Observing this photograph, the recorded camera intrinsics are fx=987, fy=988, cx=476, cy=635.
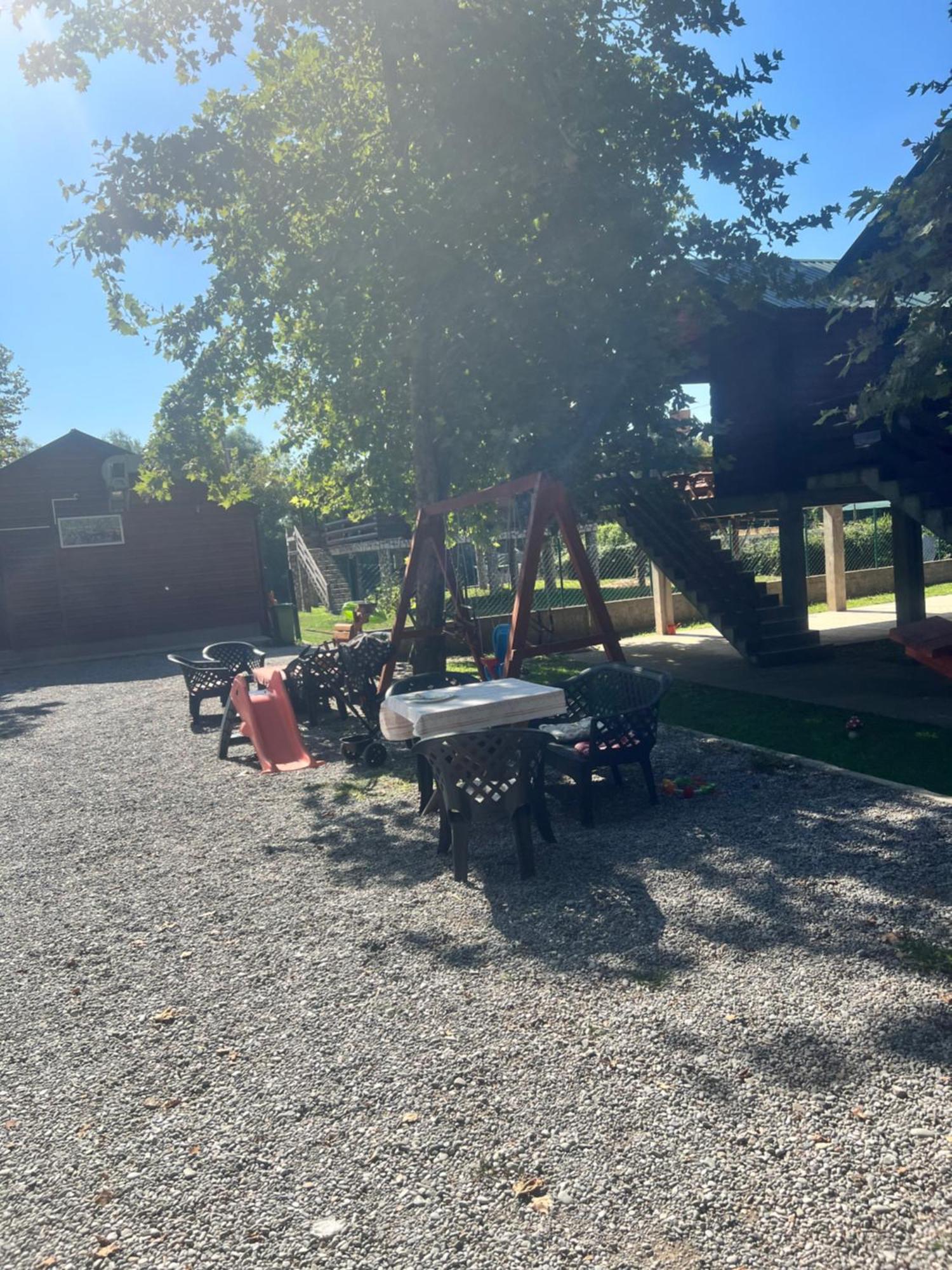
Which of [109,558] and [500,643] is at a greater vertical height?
[109,558]

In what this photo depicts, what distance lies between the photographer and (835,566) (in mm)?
21203

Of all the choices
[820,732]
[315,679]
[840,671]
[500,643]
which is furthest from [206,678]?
[840,671]

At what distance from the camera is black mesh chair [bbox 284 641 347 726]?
11594 mm

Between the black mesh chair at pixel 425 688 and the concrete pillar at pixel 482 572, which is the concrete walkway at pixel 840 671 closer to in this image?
the black mesh chair at pixel 425 688

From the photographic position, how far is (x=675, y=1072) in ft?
12.1

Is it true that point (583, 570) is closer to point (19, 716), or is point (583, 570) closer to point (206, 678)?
point (206, 678)

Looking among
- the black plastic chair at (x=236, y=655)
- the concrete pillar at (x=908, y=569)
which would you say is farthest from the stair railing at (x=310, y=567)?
the concrete pillar at (x=908, y=569)

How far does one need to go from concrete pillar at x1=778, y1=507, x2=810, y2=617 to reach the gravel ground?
8.09 meters

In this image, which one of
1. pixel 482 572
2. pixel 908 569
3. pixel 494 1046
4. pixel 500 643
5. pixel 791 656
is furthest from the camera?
pixel 482 572

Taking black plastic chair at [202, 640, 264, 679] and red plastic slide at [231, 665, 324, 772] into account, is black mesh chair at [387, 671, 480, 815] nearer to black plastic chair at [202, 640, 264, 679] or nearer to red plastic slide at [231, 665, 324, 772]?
red plastic slide at [231, 665, 324, 772]

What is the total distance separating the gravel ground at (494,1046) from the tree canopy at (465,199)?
6250mm

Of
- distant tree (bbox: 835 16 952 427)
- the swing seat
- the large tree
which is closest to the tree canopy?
the large tree

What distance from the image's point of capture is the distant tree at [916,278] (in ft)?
21.8

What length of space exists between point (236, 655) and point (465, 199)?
281 inches
